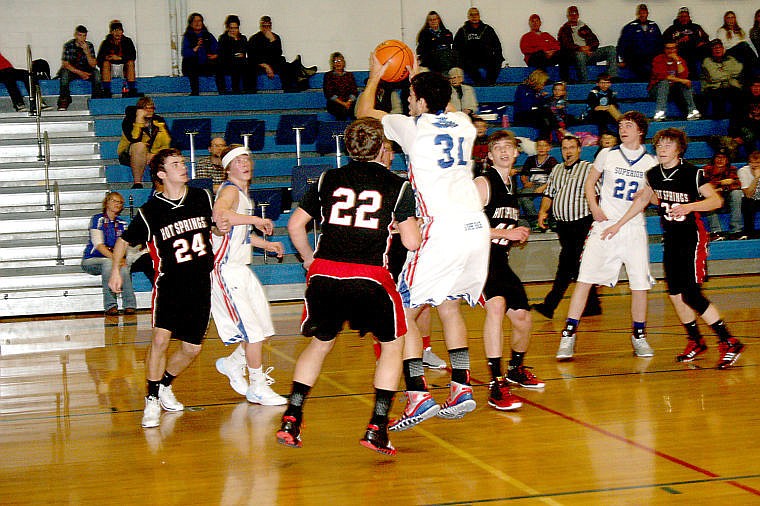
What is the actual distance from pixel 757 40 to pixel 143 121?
11886 mm

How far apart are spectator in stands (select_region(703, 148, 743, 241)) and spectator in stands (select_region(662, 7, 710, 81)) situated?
3.91m

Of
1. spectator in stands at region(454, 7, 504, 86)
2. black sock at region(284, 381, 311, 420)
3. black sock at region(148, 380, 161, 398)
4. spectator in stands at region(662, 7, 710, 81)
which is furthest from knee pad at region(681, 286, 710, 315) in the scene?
spectator in stands at region(662, 7, 710, 81)

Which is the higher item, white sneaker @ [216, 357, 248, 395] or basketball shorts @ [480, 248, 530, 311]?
basketball shorts @ [480, 248, 530, 311]

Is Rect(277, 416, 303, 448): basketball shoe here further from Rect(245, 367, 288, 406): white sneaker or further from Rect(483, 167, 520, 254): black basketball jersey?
Rect(483, 167, 520, 254): black basketball jersey

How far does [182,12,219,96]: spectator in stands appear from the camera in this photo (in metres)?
15.8

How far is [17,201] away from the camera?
47.6 ft

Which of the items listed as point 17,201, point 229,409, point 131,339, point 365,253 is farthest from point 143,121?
point 365,253

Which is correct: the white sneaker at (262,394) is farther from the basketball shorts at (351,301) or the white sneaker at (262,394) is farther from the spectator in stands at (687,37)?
the spectator in stands at (687,37)

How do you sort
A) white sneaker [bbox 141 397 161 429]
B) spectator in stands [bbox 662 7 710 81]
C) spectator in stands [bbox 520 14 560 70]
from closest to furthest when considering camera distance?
white sneaker [bbox 141 397 161 429]
spectator in stands [bbox 662 7 710 81]
spectator in stands [bbox 520 14 560 70]

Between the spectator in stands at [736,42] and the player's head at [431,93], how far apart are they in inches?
538

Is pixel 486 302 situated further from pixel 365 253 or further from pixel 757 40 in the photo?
pixel 757 40

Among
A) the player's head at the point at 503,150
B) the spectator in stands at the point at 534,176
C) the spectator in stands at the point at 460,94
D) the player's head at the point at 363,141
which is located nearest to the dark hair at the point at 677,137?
the player's head at the point at 503,150

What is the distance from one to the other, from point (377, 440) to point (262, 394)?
1768mm

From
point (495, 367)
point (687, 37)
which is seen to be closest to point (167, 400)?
point (495, 367)
